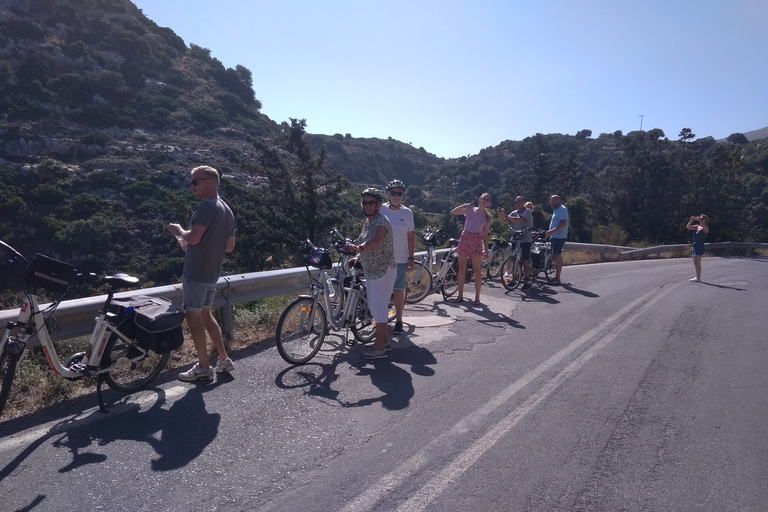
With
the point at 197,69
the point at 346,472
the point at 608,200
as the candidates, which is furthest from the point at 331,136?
the point at 346,472

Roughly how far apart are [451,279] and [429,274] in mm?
1360

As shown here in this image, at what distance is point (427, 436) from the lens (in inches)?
156

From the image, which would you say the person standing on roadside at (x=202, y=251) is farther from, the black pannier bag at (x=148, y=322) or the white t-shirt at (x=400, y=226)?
the white t-shirt at (x=400, y=226)

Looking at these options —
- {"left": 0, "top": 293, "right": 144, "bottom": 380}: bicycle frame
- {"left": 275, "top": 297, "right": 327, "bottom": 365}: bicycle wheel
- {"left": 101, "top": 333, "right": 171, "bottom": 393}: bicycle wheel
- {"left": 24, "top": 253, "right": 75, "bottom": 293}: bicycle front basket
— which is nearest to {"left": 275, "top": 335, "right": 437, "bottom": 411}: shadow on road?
{"left": 275, "top": 297, "right": 327, "bottom": 365}: bicycle wheel

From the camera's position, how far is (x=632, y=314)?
8883 mm

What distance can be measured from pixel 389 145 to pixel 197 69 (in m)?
52.5

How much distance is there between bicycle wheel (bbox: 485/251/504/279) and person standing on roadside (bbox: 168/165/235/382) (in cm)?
797

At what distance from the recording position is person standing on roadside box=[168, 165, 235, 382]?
470 centimetres

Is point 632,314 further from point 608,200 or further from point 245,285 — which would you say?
point 608,200

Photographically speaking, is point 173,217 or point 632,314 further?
point 173,217

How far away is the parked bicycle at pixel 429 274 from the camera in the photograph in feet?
30.4

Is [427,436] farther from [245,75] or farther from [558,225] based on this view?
[245,75]

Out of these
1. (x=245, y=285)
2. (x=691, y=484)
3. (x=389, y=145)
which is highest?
(x=389, y=145)

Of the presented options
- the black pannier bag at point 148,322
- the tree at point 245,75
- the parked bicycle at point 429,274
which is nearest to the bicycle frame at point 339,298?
the black pannier bag at point 148,322
